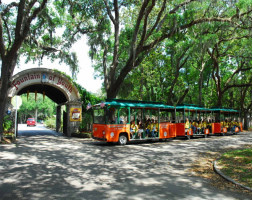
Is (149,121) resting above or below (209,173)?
above

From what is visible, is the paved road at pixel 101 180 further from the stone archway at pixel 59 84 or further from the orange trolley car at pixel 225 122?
the orange trolley car at pixel 225 122

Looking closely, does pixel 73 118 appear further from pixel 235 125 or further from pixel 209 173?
pixel 235 125

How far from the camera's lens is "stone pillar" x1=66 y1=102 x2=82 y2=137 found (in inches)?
867

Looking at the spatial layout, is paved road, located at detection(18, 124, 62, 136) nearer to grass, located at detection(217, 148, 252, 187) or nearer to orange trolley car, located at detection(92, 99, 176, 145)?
orange trolley car, located at detection(92, 99, 176, 145)

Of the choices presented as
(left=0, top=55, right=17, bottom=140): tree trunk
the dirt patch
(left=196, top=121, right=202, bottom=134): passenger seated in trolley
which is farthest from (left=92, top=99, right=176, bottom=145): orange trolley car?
the dirt patch

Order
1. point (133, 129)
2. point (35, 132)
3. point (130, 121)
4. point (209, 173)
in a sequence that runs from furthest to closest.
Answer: point (35, 132)
point (130, 121)
point (133, 129)
point (209, 173)

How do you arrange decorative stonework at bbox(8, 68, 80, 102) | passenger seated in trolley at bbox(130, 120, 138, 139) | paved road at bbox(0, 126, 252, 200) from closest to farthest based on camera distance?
paved road at bbox(0, 126, 252, 200), passenger seated in trolley at bbox(130, 120, 138, 139), decorative stonework at bbox(8, 68, 80, 102)

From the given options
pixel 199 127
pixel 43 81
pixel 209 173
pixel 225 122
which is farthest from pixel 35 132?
pixel 209 173

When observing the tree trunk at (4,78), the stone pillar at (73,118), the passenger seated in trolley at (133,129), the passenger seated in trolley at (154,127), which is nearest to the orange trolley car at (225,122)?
the passenger seated in trolley at (154,127)

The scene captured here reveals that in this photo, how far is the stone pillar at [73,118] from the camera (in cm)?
2203

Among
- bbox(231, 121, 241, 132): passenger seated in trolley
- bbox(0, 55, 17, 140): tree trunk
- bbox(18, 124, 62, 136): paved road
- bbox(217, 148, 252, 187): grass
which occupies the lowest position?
bbox(18, 124, 62, 136): paved road

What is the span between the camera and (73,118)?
22.1 meters

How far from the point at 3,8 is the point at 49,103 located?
68.5 metres

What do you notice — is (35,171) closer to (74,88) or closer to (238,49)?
(74,88)
